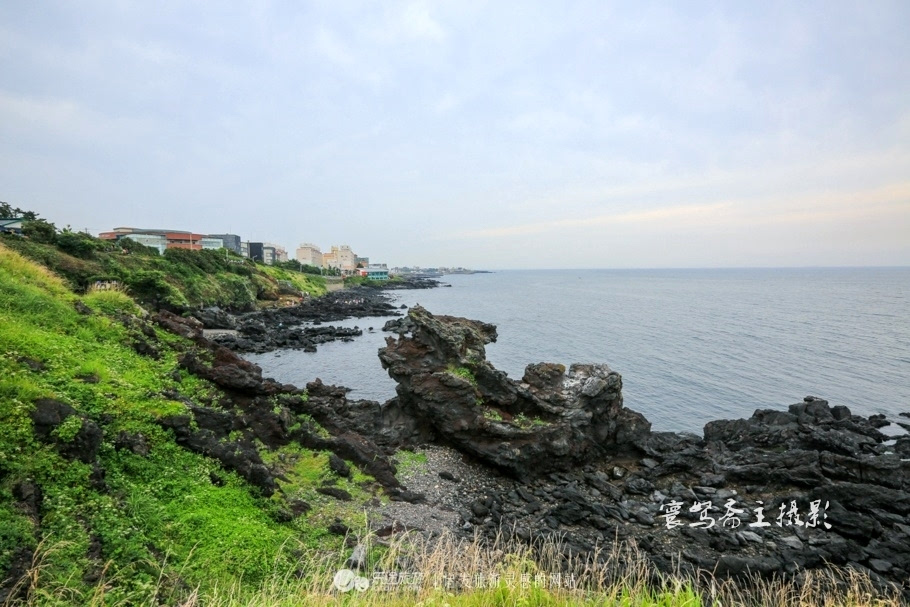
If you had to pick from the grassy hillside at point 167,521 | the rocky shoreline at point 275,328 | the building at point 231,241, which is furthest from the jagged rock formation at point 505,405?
the building at point 231,241

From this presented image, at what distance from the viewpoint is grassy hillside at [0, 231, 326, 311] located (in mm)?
34094

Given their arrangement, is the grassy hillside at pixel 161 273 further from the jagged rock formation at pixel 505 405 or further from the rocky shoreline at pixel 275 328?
the jagged rock formation at pixel 505 405

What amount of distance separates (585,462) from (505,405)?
502cm

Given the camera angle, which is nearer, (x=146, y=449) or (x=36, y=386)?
(x=36, y=386)

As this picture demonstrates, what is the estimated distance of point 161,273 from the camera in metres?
47.0

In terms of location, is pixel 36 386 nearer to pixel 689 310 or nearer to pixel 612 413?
pixel 612 413

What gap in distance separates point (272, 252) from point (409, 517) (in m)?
176

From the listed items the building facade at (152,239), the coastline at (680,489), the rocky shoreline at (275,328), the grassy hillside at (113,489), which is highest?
the building facade at (152,239)

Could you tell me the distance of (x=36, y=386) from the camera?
10305mm

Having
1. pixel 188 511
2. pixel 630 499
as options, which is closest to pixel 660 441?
pixel 630 499

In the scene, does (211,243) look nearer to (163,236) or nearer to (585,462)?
(163,236)

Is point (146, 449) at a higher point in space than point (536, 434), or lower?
higher

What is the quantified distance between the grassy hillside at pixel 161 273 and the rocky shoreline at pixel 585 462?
1757 cm

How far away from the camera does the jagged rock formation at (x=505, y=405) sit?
68.4ft
